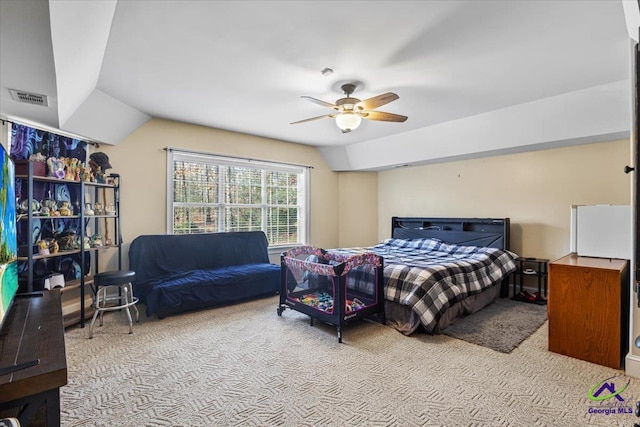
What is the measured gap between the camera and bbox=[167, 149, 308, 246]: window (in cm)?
451

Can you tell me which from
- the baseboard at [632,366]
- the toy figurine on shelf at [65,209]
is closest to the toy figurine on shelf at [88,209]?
the toy figurine on shelf at [65,209]


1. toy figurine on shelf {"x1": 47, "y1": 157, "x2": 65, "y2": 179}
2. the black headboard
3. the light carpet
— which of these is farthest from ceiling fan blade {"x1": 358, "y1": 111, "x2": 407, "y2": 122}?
toy figurine on shelf {"x1": 47, "y1": 157, "x2": 65, "y2": 179}

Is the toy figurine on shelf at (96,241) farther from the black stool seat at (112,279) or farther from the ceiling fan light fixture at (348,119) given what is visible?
the ceiling fan light fixture at (348,119)

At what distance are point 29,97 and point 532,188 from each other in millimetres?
5745

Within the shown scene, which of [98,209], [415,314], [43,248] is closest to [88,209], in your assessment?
[98,209]

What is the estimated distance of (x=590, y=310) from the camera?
2.43 meters

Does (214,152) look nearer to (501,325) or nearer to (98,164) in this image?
(98,164)

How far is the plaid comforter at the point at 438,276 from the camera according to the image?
296 centimetres

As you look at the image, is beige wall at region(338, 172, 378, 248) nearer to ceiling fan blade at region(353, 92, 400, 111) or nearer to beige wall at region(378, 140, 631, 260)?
beige wall at region(378, 140, 631, 260)

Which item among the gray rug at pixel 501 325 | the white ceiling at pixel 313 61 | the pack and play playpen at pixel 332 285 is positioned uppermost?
the white ceiling at pixel 313 61

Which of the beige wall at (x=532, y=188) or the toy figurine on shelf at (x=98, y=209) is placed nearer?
the toy figurine on shelf at (x=98, y=209)

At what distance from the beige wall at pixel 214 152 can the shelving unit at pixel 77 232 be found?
0.73 feet

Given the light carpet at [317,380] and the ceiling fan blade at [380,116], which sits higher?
the ceiling fan blade at [380,116]

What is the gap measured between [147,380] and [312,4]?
2.82 meters
